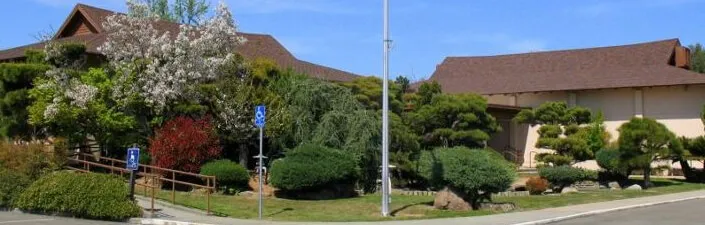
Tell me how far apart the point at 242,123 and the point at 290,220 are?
9.30 m

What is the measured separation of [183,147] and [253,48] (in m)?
16.4

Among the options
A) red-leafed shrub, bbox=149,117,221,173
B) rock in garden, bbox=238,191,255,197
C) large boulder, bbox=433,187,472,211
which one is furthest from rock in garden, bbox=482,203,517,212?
red-leafed shrub, bbox=149,117,221,173

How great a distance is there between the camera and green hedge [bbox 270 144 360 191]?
78.5 ft

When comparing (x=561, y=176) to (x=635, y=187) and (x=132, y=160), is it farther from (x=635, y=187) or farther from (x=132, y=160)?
(x=132, y=160)

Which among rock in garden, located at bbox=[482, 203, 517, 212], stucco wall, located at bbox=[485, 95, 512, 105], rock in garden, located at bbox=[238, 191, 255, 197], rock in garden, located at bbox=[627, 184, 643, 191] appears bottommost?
rock in garden, located at bbox=[482, 203, 517, 212]

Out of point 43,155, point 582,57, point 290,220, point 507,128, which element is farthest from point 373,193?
point 582,57

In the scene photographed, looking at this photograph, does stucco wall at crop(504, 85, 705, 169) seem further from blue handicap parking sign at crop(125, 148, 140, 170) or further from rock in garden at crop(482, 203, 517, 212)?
blue handicap parking sign at crop(125, 148, 140, 170)

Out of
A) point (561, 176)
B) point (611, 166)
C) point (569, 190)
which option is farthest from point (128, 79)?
point (611, 166)

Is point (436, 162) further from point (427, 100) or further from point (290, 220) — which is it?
point (427, 100)

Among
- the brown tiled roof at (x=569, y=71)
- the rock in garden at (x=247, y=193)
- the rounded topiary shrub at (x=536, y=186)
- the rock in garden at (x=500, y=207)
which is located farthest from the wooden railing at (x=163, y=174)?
the brown tiled roof at (x=569, y=71)

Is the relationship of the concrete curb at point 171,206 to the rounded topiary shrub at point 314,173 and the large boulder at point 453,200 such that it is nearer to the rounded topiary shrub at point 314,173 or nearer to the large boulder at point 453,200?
the rounded topiary shrub at point 314,173

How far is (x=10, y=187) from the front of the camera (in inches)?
859

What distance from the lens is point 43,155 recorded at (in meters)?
23.8

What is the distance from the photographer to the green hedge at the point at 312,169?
23.9m
